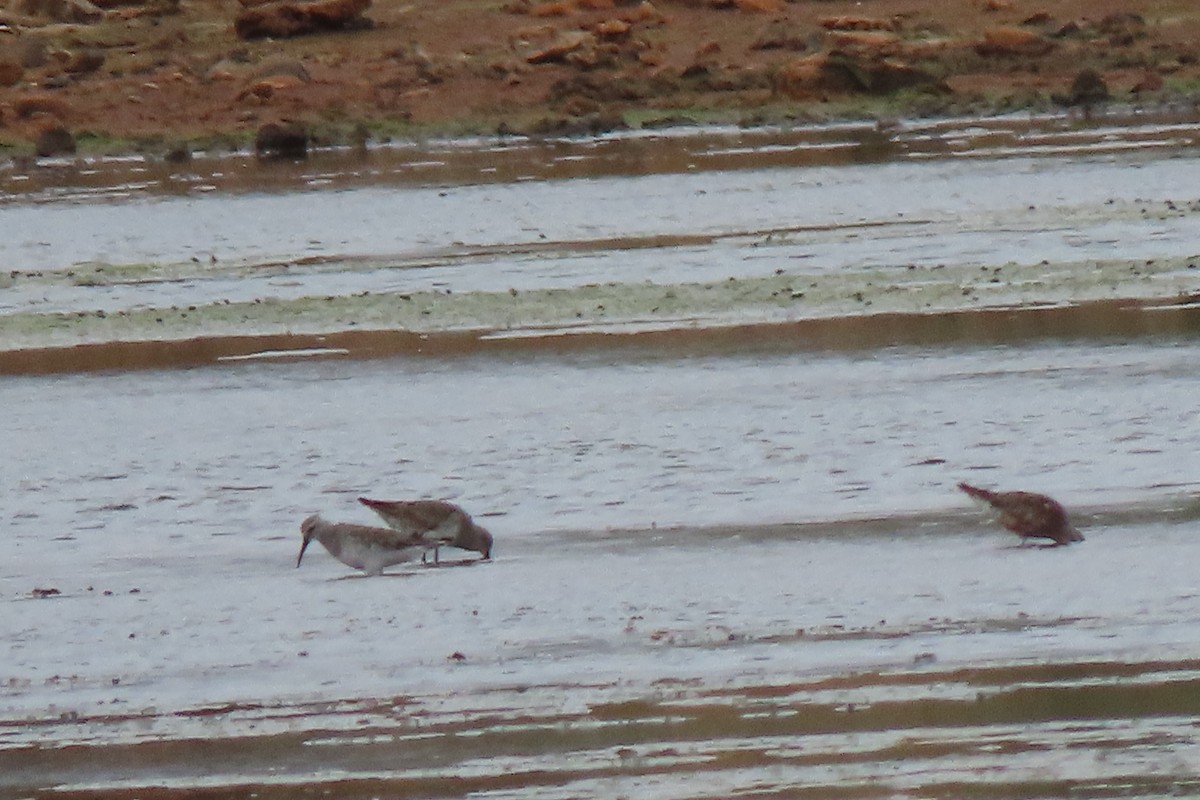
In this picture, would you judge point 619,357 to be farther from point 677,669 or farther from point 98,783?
point 98,783

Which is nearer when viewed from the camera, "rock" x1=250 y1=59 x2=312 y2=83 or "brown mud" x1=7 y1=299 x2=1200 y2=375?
"brown mud" x1=7 y1=299 x2=1200 y2=375

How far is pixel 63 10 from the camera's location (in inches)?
1476

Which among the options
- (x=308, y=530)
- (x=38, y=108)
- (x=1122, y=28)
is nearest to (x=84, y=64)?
(x=38, y=108)

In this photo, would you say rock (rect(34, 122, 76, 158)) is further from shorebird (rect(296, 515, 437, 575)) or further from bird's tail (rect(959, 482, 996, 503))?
bird's tail (rect(959, 482, 996, 503))

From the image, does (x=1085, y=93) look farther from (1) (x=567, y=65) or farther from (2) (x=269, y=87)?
(2) (x=269, y=87)

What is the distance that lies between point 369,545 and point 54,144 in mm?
18376

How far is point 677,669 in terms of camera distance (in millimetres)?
7141

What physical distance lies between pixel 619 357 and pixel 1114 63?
1552 cm

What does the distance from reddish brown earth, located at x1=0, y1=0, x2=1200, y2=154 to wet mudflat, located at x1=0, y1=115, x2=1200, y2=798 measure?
1103 cm

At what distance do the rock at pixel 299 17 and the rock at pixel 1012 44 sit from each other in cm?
804

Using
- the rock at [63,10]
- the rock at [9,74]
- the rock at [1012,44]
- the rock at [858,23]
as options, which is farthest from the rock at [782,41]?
the rock at [63,10]

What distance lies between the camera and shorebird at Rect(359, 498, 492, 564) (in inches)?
341

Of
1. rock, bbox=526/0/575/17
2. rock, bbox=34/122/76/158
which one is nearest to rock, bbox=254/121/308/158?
rock, bbox=34/122/76/158

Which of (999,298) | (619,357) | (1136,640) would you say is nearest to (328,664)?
(1136,640)
